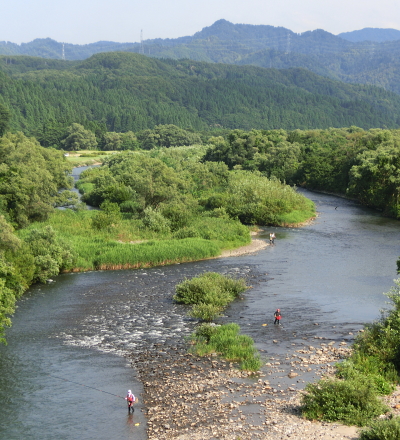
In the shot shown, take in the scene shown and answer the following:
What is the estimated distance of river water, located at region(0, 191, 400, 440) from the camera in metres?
28.4

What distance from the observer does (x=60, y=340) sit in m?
37.2

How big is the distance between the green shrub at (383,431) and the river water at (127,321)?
9.60 metres

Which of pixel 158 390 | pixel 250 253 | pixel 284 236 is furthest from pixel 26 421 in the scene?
pixel 284 236

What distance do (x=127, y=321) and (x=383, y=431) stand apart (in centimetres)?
2220

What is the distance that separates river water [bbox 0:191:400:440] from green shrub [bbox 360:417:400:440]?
9.60m

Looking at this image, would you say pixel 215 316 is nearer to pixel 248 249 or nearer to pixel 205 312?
pixel 205 312

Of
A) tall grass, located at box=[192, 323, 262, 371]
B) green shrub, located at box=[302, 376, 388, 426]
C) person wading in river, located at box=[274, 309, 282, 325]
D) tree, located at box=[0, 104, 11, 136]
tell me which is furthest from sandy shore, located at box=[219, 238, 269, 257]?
tree, located at box=[0, 104, 11, 136]

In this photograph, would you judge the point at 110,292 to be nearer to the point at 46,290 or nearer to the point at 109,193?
the point at 46,290

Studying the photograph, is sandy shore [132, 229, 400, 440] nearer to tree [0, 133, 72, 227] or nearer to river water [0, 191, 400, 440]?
river water [0, 191, 400, 440]

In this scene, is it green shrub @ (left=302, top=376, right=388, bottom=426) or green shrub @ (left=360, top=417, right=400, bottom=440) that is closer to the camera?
green shrub @ (left=360, top=417, right=400, bottom=440)

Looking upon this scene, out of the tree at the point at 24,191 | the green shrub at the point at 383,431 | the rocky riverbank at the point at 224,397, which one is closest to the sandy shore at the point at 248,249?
the tree at the point at 24,191

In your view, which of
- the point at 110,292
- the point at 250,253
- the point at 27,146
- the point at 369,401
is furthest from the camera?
the point at 27,146

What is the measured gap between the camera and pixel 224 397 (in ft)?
94.5

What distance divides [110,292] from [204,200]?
39.6 metres
